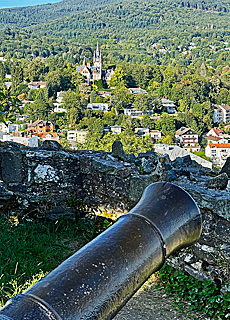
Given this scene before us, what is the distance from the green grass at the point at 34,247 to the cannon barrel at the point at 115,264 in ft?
3.83

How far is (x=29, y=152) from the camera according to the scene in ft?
11.0

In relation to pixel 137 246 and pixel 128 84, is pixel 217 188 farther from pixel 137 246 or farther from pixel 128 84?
pixel 128 84

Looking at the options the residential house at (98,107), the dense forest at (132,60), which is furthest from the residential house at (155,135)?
the residential house at (98,107)

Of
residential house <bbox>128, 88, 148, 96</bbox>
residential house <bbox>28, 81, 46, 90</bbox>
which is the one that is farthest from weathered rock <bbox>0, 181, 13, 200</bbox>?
residential house <bbox>28, 81, 46, 90</bbox>

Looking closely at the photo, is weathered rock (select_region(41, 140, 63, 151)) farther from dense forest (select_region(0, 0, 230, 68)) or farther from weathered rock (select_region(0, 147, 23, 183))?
dense forest (select_region(0, 0, 230, 68))

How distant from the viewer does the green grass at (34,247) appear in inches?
98.0

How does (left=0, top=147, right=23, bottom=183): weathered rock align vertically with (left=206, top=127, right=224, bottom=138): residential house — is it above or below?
above

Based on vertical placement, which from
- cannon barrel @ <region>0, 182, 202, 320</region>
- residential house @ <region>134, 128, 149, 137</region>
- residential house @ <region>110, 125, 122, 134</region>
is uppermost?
cannon barrel @ <region>0, 182, 202, 320</region>

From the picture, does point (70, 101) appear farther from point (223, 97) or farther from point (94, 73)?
point (223, 97)

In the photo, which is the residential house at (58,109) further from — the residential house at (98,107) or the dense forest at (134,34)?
the dense forest at (134,34)

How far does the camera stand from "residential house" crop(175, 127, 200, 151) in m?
51.0

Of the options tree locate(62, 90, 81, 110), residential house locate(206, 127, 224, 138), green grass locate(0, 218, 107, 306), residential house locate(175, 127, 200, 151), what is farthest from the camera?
tree locate(62, 90, 81, 110)

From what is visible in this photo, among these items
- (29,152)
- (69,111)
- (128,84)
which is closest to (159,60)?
(128,84)

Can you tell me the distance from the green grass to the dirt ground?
564mm
